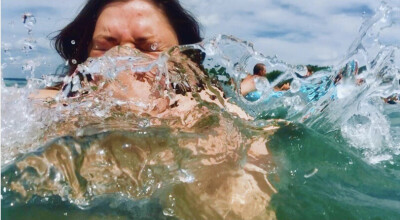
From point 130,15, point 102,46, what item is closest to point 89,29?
point 102,46

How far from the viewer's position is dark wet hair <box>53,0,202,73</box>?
3.24 m

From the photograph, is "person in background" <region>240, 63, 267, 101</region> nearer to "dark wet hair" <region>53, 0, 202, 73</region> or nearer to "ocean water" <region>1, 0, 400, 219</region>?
"ocean water" <region>1, 0, 400, 219</region>

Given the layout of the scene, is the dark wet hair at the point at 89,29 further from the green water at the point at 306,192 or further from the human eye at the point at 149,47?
the green water at the point at 306,192

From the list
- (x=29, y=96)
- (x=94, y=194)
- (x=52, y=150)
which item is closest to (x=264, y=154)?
(x=94, y=194)

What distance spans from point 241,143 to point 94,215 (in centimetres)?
73

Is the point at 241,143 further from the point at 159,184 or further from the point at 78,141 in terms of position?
the point at 78,141

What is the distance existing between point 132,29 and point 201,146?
101 cm

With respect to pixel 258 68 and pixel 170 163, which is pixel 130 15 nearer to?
pixel 258 68

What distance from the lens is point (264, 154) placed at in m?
2.35

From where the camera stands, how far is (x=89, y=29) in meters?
3.45

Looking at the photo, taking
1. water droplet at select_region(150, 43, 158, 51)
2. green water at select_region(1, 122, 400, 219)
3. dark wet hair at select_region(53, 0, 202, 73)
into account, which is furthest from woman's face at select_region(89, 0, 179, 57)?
green water at select_region(1, 122, 400, 219)

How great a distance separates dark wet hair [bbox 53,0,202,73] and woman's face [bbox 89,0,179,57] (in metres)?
0.16

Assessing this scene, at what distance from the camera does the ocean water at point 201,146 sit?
6.31 feet

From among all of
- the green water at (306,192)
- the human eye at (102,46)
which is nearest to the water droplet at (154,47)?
the human eye at (102,46)
